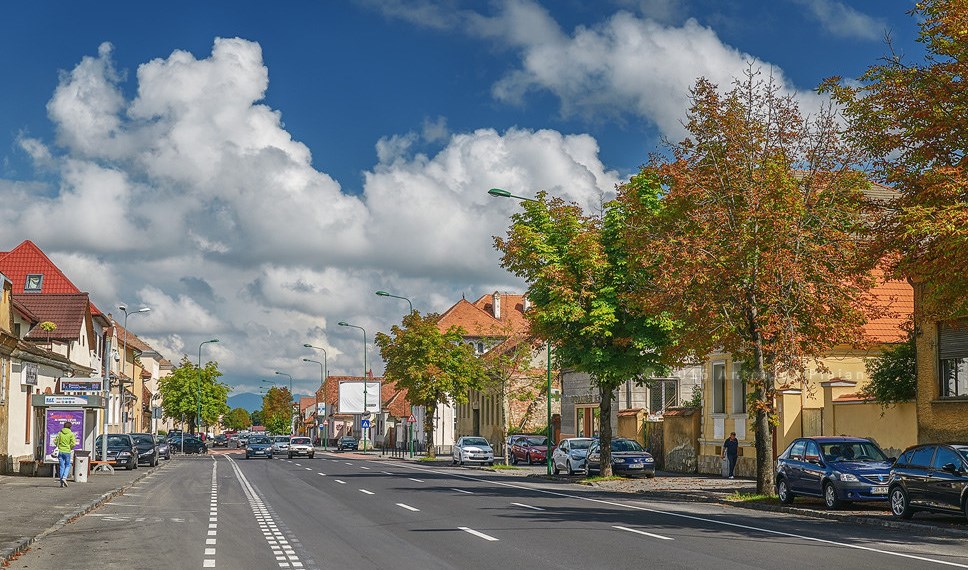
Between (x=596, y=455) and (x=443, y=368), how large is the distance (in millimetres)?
29396

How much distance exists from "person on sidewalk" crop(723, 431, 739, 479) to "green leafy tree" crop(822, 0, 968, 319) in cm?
1726

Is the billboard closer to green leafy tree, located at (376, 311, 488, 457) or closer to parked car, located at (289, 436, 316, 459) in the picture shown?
parked car, located at (289, 436, 316, 459)

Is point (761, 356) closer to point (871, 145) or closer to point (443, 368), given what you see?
point (871, 145)

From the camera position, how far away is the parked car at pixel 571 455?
43.8 metres

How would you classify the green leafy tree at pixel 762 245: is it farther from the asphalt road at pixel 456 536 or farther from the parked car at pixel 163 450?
the parked car at pixel 163 450

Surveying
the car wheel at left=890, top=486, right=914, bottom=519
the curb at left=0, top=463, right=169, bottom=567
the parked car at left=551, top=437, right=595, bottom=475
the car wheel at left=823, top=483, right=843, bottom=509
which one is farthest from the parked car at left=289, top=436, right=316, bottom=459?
the car wheel at left=890, top=486, right=914, bottom=519

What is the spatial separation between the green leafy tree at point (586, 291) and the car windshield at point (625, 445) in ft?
19.7

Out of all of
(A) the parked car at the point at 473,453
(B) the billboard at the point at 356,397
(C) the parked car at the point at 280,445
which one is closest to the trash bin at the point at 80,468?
(A) the parked car at the point at 473,453

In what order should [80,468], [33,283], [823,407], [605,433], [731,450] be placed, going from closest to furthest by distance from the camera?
[80,468] → [823,407] → [605,433] → [731,450] → [33,283]

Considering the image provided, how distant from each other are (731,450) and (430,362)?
32083 mm

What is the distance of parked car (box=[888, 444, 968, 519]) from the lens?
20.0 meters

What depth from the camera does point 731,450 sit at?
38.4m

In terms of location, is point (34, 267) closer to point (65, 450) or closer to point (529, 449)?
point (529, 449)

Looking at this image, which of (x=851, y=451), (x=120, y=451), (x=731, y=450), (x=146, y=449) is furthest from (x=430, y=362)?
(x=851, y=451)
